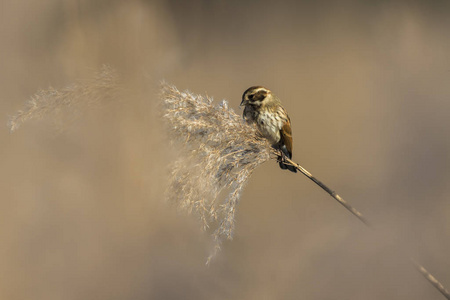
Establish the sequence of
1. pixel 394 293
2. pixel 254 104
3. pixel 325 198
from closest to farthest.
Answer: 1. pixel 254 104
2. pixel 394 293
3. pixel 325 198

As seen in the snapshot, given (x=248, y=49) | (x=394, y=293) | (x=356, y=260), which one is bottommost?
(x=394, y=293)

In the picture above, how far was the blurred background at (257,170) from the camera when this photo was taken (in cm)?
197

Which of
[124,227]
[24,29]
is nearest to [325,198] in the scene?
[124,227]

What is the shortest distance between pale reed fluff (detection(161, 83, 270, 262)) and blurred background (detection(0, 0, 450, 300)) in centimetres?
82

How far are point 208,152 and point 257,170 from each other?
49.2 inches

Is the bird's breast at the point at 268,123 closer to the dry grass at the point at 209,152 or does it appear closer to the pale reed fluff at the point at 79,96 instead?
the dry grass at the point at 209,152

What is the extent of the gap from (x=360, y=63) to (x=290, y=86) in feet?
1.48

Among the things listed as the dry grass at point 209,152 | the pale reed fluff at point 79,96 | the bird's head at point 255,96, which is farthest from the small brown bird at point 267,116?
the pale reed fluff at point 79,96

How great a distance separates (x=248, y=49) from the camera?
239 centimetres

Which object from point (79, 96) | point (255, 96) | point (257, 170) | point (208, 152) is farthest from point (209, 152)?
point (257, 170)

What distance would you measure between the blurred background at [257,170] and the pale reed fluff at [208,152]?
2.70 feet

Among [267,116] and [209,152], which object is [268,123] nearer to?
[267,116]

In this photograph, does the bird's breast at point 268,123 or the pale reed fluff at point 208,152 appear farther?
the bird's breast at point 268,123

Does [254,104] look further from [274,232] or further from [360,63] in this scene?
[360,63]
